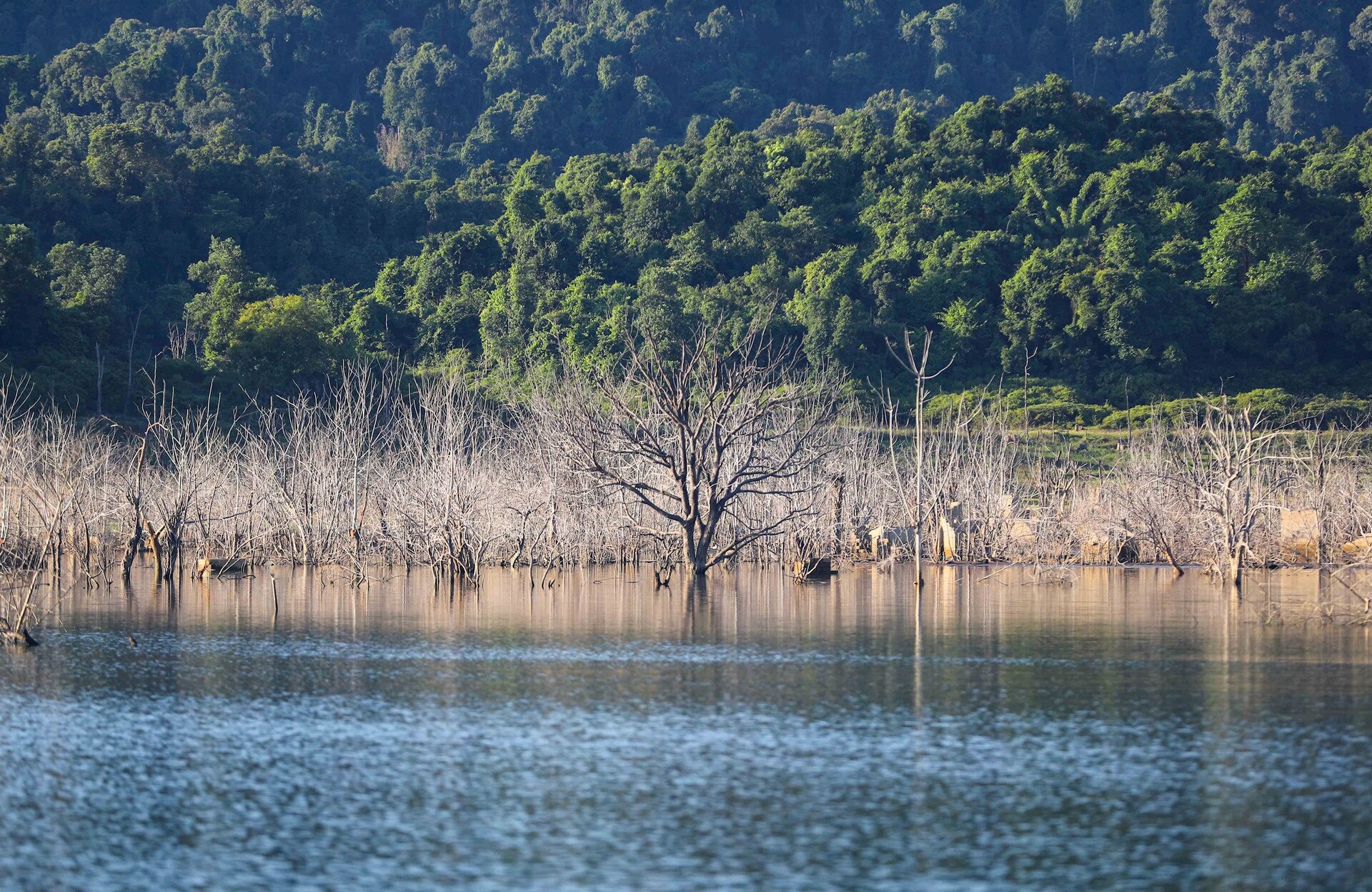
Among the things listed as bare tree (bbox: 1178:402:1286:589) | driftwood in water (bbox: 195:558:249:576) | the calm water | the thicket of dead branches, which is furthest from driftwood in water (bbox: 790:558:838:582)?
driftwood in water (bbox: 195:558:249:576)

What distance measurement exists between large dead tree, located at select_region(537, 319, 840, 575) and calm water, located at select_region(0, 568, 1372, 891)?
20.2ft

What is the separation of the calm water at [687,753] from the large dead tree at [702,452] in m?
6.15

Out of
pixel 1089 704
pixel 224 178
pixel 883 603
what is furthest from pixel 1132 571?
pixel 224 178

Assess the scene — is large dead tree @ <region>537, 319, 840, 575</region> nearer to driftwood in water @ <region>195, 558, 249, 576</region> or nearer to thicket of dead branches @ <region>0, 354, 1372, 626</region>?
thicket of dead branches @ <region>0, 354, 1372, 626</region>

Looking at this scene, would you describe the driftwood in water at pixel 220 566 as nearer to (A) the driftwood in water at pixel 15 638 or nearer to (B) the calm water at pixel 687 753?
(B) the calm water at pixel 687 753

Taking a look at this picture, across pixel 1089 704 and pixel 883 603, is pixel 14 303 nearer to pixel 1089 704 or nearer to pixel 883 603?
pixel 883 603

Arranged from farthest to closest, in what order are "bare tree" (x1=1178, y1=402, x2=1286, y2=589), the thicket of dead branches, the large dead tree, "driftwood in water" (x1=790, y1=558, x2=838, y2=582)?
"driftwood in water" (x1=790, y1=558, x2=838, y2=582), the thicket of dead branches, the large dead tree, "bare tree" (x1=1178, y1=402, x2=1286, y2=589)

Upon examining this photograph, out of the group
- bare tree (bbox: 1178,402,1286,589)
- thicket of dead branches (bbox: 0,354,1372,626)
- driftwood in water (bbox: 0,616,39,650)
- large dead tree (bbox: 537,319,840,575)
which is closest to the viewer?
driftwood in water (bbox: 0,616,39,650)

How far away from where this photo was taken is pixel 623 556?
4434 centimetres

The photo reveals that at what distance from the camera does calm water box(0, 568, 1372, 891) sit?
46.6 feet

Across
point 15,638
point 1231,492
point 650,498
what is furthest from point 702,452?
point 15,638

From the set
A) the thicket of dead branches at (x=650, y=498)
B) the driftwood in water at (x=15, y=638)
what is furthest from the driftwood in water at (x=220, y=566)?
the driftwood in water at (x=15, y=638)

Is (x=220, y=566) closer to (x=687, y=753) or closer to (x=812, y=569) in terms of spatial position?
(x=812, y=569)

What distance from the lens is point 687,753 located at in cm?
1856
